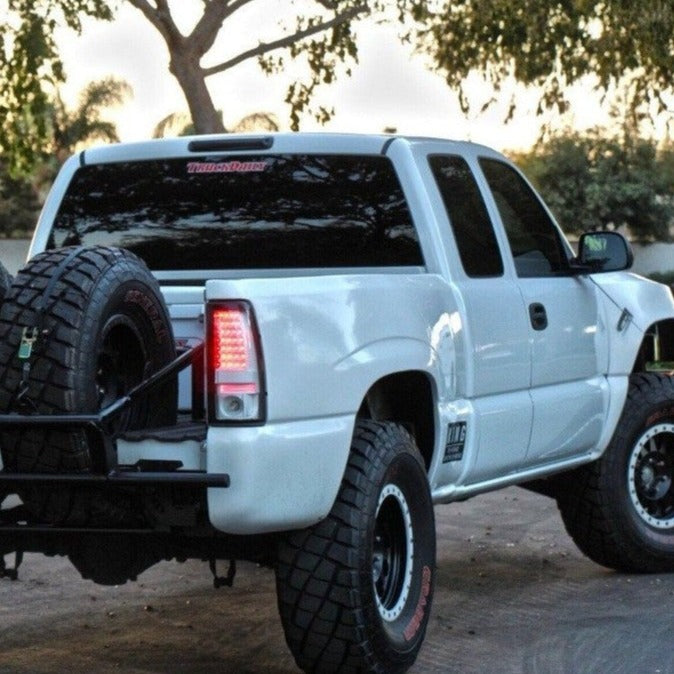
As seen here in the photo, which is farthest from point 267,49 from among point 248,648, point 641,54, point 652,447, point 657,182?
point 657,182

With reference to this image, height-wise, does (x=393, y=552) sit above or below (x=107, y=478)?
below

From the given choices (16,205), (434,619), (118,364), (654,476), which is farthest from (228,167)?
(16,205)

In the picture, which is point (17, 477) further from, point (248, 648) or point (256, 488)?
point (248, 648)

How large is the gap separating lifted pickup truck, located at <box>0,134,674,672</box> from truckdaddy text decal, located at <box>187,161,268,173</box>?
0.01 metres

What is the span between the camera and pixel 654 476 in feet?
30.7

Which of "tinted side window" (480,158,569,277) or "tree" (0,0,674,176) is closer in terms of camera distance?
"tinted side window" (480,158,569,277)

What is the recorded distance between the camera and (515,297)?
8039 millimetres

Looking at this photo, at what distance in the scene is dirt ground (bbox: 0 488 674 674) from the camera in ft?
23.6

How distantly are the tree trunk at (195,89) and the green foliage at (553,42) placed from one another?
250 centimetres

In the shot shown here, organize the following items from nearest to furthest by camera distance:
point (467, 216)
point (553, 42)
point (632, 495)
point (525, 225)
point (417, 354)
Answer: point (417, 354) < point (467, 216) < point (525, 225) < point (632, 495) < point (553, 42)

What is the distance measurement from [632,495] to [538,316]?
1.33 metres

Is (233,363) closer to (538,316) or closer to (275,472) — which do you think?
(275,472)

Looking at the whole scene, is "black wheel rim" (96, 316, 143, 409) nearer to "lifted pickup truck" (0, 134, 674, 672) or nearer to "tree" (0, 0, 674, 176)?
"lifted pickup truck" (0, 134, 674, 672)

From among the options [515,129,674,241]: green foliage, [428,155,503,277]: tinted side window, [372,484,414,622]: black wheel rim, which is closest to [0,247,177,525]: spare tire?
[372,484,414,622]: black wheel rim
